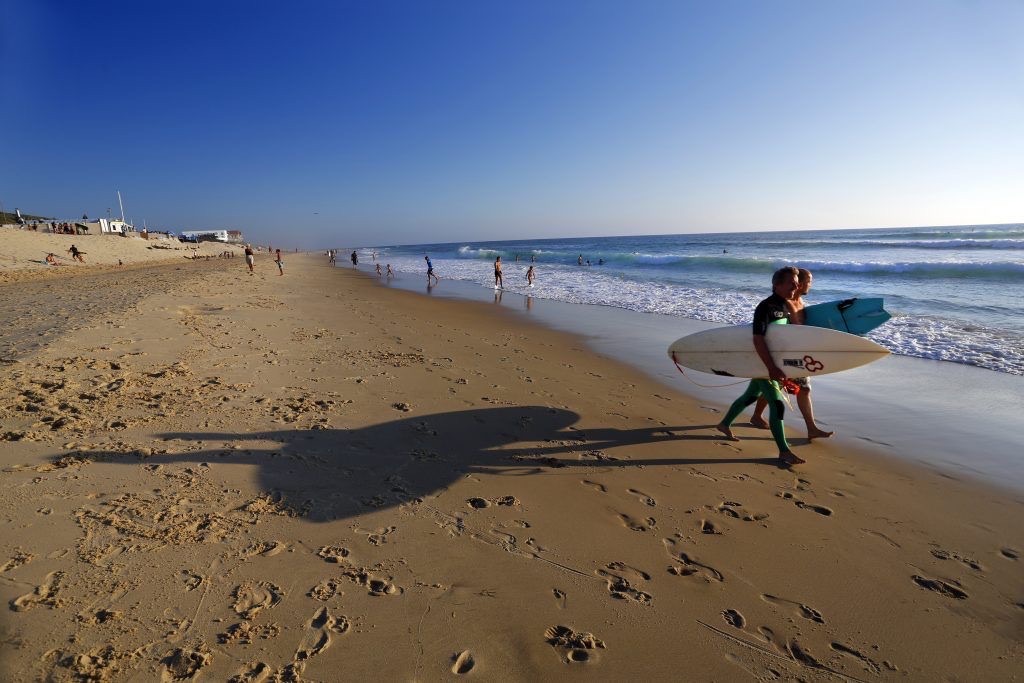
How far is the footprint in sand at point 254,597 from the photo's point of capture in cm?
241

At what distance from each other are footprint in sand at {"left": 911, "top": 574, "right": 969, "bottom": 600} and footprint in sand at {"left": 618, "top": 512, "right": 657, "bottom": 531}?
5.51 ft

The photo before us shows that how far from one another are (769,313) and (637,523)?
255cm

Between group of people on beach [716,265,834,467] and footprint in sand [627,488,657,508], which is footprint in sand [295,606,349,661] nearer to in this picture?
footprint in sand [627,488,657,508]

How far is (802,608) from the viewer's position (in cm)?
266

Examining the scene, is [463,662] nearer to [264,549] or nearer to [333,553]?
[333,553]

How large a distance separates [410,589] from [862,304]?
589 cm

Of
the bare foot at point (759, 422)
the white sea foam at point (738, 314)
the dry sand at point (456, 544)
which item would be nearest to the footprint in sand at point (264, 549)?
the dry sand at point (456, 544)

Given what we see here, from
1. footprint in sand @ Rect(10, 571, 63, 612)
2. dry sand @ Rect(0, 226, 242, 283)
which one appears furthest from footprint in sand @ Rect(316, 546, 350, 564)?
dry sand @ Rect(0, 226, 242, 283)

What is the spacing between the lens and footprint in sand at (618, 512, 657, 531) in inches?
134

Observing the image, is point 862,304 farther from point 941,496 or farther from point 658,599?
point 658,599

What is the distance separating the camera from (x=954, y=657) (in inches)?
94.0

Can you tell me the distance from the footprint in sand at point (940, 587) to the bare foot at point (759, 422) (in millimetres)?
2478

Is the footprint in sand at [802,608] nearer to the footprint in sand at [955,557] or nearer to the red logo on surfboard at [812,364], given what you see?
the footprint in sand at [955,557]

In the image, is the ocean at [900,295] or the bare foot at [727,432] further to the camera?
the ocean at [900,295]
